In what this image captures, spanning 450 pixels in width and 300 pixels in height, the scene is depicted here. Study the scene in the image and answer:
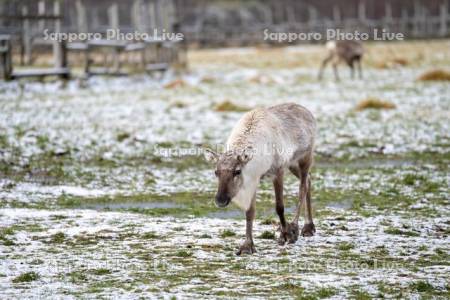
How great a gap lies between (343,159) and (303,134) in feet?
14.4

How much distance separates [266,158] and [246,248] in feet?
2.80

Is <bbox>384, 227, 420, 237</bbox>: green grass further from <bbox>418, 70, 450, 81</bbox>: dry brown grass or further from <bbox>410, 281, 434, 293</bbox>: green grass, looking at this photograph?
<bbox>418, 70, 450, 81</bbox>: dry brown grass

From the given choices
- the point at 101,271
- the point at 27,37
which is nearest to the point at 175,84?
the point at 27,37

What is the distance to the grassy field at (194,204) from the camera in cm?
612

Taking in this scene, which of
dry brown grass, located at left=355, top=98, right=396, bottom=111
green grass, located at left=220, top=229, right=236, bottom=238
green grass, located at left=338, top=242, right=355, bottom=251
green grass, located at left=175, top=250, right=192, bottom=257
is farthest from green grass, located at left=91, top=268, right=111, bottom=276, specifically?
dry brown grass, located at left=355, top=98, right=396, bottom=111

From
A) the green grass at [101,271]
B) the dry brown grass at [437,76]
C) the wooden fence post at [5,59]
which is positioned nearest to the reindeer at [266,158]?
the green grass at [101,271]

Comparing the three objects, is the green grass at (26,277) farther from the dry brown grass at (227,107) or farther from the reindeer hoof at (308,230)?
the dry brown grass at (227,107)

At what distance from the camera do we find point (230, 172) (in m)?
6.95

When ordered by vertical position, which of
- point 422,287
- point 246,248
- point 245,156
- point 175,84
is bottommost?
point 422,287

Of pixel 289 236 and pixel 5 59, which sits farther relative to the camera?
pixel 5 59

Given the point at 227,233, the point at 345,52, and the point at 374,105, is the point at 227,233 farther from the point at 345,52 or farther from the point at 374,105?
the point at 345,52

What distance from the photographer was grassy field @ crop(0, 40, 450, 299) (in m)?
6.12

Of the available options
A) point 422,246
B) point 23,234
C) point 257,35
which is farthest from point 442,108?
point 257,35

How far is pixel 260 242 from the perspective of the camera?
7.59 m
